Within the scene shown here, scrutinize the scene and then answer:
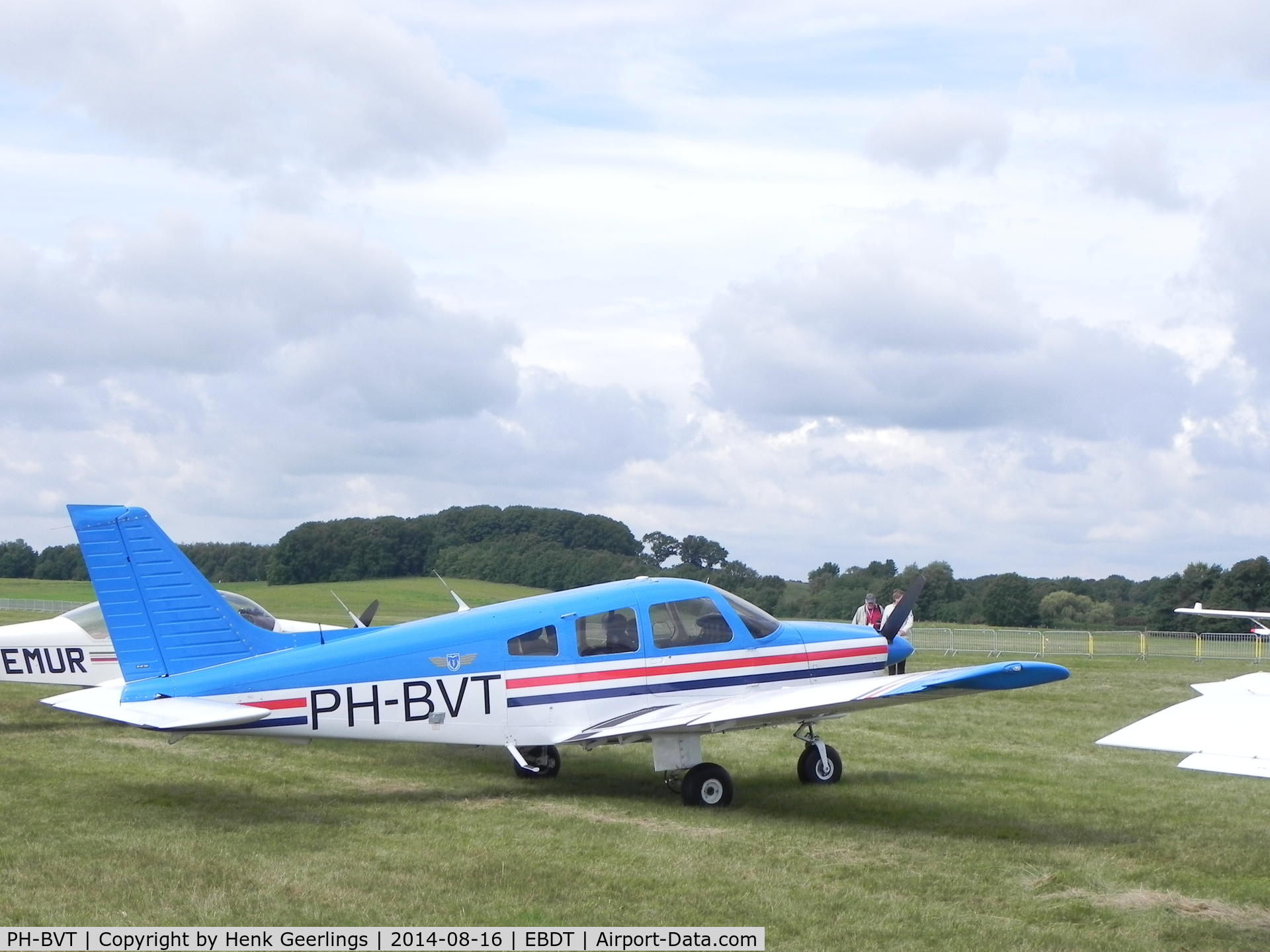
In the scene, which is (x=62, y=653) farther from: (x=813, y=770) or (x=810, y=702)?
(x=810, y=702)

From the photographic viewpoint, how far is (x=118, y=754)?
1253cm

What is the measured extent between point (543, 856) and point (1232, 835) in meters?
5.13

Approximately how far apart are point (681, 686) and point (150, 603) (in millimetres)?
4393

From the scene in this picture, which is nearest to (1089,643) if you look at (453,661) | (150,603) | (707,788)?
(707,788)

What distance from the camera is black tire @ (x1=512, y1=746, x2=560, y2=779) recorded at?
11.6 meters

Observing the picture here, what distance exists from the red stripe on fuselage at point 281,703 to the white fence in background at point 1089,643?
23460mm

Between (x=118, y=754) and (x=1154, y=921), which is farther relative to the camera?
(x=118, y=754)

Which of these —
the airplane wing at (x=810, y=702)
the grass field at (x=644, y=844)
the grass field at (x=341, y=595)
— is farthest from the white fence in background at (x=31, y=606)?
the airplane wing at (x=810, y=702)

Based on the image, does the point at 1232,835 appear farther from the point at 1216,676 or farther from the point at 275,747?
the point at 1216,676

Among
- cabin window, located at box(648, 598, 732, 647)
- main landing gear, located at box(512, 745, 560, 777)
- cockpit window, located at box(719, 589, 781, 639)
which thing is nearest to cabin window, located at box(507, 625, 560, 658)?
cabin window, located at box(648, 598, 732, 647)

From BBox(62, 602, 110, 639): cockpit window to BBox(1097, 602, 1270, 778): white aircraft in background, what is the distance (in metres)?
12.2

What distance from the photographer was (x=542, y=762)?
11.7 m

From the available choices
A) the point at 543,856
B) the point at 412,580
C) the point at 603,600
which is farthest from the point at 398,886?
the point at 412,580
